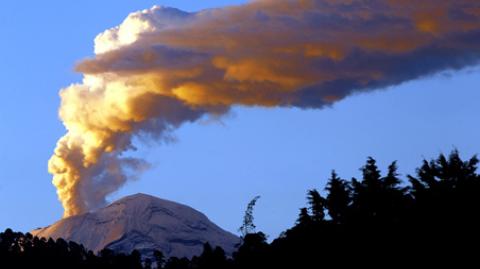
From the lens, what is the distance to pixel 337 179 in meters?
122

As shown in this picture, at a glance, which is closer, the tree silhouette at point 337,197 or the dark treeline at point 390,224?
the dark treeline at point 390,224

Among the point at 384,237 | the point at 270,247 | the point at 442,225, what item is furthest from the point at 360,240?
the point at 270,247

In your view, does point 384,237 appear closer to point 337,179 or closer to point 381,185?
point 381,185

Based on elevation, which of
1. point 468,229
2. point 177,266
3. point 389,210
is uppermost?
point 177,266

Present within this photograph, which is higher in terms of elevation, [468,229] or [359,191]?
[359,191]

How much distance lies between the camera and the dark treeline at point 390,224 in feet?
302

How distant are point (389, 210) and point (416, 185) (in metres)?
3.87

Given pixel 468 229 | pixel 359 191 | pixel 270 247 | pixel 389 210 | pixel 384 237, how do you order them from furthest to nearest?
pixel 270 247, pixel 359 191, pixel 389 210, pixel 384 237, pixel 468 229

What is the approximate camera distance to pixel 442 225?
94062 millimetres

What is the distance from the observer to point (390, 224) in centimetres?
10262

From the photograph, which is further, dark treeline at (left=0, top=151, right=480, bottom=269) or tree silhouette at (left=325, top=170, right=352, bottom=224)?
tree silhouette at (left=325, top=170, right=352, bottom=224)

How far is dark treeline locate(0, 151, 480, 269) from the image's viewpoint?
92.2m

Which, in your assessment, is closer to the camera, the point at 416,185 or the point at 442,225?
the point at 442,225

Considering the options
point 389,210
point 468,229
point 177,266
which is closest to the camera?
point 468,229
